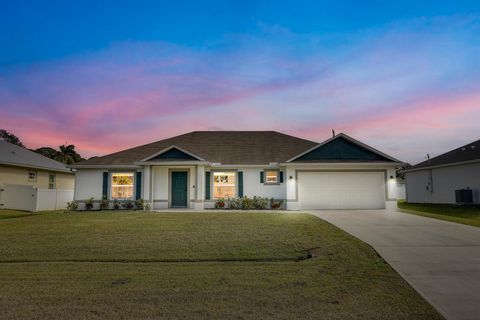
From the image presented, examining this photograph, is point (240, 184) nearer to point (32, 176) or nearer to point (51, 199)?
point (51, 199)

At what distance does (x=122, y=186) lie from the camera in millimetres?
20891

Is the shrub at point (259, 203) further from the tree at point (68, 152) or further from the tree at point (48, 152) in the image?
the tree at point (48, 152)

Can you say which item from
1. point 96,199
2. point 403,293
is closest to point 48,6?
point 96,199

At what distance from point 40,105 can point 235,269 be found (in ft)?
65.8

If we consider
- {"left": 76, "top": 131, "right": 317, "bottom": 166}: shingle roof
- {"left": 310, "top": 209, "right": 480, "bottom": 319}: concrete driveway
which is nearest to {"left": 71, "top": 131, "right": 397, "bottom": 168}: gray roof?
{"left": 76, "top": 131, "right": 317, "bottom": 166}: shingle roof

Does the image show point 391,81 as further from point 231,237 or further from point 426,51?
point 231,237

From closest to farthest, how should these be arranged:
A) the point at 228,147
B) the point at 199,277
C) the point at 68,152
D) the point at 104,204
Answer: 1. the point at 199,277
2. the point at 104,204
3. the point at 228,147
4. the point at 68,152

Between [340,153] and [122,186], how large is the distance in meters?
14.2

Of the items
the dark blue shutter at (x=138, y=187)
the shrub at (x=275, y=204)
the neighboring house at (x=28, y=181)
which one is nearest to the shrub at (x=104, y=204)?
the dark blue shutter at (x=138, y=187)

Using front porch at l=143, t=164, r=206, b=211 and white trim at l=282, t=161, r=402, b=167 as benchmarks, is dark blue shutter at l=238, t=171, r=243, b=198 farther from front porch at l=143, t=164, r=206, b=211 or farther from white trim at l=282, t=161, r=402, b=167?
white trim at l=282, t=161, r=402, b=167

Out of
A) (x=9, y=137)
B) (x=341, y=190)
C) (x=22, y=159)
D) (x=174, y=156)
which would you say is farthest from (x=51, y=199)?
(x=9, y=137)

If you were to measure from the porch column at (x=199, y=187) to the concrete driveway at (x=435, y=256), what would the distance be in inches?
359

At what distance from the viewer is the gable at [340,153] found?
19609mm

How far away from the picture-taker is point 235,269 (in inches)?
261
